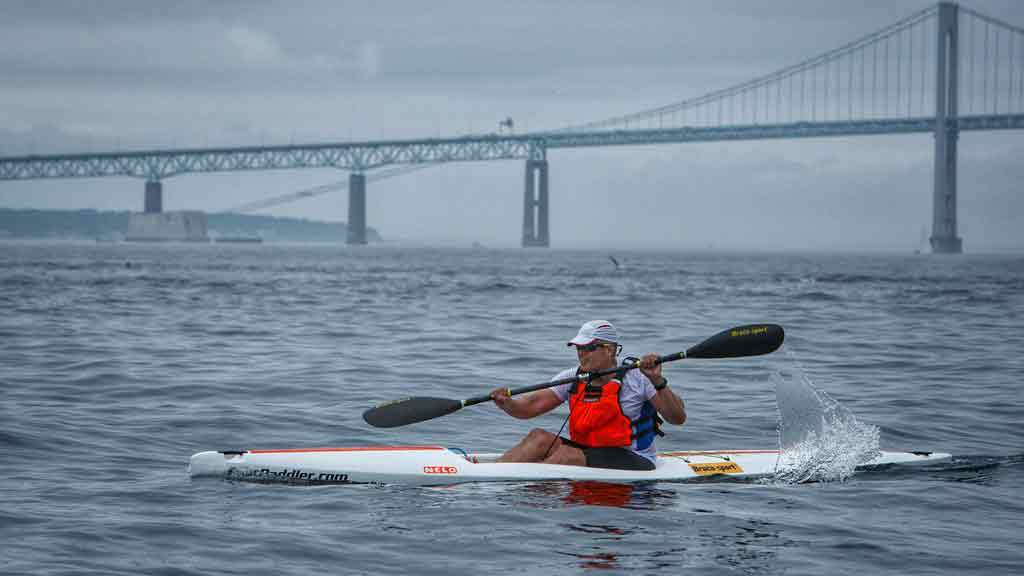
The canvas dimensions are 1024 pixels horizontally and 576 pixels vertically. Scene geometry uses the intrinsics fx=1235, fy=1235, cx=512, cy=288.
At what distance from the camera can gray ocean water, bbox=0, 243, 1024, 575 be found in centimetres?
672

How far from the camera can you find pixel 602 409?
319 inches

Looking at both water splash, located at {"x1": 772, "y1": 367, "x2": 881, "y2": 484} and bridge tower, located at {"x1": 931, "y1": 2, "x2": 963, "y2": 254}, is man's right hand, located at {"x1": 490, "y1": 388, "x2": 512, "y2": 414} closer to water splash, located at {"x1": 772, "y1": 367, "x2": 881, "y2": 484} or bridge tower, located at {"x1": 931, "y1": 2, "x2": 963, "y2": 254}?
water splash, located at {"x1": 772, "y1": 367, "x2": 881, "y2": 484}

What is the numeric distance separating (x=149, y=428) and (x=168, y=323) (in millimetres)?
13008

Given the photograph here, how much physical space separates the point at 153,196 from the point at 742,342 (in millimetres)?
134664

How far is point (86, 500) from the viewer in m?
7.75

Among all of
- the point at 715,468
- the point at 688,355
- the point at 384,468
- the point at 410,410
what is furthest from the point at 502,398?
the point at 715,468

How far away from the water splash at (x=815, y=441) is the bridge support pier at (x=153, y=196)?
13134 centimetres

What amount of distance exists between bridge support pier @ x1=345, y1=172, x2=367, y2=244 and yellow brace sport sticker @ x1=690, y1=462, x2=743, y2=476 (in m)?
124

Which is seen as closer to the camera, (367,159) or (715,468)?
(715,468)

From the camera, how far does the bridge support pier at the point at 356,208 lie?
132 m

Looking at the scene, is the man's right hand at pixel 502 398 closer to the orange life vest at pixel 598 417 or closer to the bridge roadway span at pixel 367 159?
the orange life vest at pixel 598 417

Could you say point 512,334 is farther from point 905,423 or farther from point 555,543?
point 555,543

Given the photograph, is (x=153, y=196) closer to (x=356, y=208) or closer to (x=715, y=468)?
(x=356, y=208)

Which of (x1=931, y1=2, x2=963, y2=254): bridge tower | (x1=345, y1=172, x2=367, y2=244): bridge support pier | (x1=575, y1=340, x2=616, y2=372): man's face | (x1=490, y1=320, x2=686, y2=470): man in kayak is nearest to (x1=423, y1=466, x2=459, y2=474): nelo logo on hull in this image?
(x1=490, y1=320, x2=686, y2=470): man in kayak
